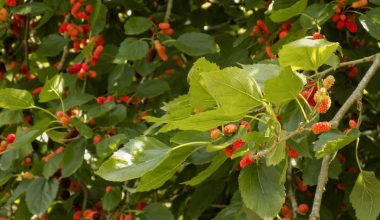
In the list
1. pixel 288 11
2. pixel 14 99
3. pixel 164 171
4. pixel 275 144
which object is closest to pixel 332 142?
pixel 275 144

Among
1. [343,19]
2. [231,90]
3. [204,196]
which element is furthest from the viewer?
[204,196]

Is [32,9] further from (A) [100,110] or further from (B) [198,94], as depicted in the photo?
(B) [198,94]

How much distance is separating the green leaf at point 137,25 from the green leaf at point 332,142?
3.67 feet

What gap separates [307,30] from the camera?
1.92 m

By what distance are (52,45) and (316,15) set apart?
1149 mm

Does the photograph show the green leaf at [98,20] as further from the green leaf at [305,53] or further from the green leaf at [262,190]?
the green leaf at [305,53]

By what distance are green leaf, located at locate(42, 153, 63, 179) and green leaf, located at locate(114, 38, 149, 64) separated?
0.39m

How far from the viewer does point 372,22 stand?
6.31ft

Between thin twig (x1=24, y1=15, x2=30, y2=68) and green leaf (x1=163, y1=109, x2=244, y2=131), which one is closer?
green leaf (x1=163, y1=109, x2=244, y2=131)

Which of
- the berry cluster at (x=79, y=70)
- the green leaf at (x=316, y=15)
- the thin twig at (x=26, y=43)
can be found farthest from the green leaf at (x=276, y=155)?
the thin twig at (x=26, y=43)

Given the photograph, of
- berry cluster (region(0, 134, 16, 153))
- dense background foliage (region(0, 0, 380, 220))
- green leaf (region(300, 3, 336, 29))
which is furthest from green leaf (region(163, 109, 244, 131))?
berry cluster (region(0, 134, 16, 153))

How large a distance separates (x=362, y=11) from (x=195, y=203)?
2.79 ft

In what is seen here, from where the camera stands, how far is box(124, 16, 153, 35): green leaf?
2.33 metres

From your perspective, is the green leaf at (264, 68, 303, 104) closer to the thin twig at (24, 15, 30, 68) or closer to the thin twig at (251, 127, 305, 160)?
the thin twig at (251, 127, 305, 160)
